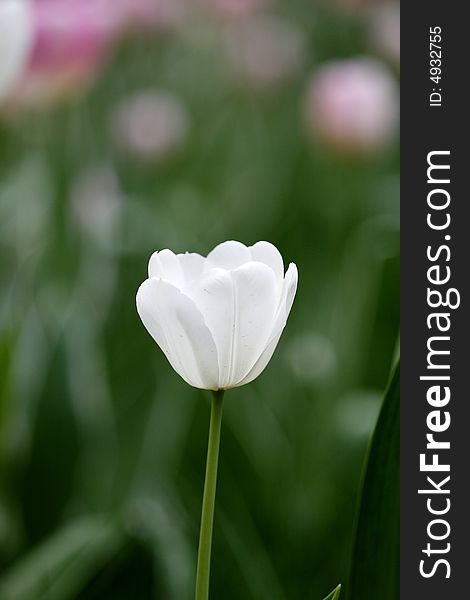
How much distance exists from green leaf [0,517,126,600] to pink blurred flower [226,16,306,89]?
150 centimetres

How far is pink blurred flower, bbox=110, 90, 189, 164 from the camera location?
1.48 m

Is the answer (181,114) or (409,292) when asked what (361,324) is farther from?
(181,114)

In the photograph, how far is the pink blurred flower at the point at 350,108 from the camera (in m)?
1.35

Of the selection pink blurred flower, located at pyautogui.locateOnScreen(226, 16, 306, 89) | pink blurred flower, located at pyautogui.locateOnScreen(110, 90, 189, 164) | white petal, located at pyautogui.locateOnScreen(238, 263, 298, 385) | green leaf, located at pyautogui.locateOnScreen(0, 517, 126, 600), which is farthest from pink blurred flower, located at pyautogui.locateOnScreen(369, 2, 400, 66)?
white petal, located at pyautogui.locateOnScreen(238, 263, 298, 385)

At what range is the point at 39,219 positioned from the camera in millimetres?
1187

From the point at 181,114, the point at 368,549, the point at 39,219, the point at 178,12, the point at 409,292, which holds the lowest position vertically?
the point at 368,549

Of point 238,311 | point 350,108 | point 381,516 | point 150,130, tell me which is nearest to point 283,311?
point 238,311

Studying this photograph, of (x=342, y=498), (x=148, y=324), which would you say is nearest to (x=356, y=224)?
(x=342, y=498)

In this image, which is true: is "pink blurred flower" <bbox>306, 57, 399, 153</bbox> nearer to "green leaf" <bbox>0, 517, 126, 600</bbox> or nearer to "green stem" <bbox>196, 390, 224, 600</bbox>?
"green leaf" <bbox>0, 517, 126, 600</bbox>

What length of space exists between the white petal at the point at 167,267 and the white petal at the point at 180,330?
0.04ft

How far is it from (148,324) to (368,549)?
161 mm

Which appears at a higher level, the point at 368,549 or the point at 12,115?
the point at 12,115

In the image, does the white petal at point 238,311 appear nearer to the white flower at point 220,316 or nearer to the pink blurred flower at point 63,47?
the white flower at point 220,316

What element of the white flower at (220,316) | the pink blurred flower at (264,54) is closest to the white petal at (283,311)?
the white flower at (220,316)
